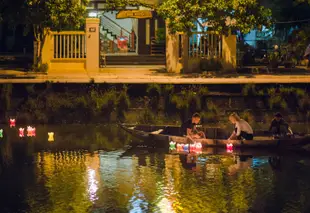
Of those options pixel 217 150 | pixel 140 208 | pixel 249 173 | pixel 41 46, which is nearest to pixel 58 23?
pixel 41 46

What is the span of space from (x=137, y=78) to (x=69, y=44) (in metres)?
5.82

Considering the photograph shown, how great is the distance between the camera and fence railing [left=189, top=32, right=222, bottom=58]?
35969mm

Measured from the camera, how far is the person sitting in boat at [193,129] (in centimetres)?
2391

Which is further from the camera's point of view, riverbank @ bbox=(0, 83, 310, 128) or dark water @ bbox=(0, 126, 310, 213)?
riverbank @ bbox=(0, 83, 310, 128)

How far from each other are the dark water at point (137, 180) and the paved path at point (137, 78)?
5288mm

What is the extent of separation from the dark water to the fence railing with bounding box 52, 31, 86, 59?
10.4m

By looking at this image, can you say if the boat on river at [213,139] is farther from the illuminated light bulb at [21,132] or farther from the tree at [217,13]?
the tree at [217,13]

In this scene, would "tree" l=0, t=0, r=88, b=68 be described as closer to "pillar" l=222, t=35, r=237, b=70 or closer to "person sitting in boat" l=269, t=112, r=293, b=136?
"pillar" l=222, t=35, r=237, b=70

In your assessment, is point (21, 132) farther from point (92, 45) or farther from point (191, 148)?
point (92, 45)

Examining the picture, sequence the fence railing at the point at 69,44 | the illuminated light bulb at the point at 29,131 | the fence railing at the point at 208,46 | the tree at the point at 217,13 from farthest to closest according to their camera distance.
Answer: the fence railing at the point at 208,46
the fence railing at the point at 69,44
the tree at the point at 217,13
the illuminated light bulb at the point at 29,131

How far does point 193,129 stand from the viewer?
79.4 ft

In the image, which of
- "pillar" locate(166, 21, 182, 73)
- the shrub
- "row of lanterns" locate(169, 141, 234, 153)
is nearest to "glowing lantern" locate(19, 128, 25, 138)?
the shrub

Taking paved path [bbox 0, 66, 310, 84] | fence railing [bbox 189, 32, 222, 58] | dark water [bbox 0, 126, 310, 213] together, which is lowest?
dark water [bbox 0, 126, 310, 213]

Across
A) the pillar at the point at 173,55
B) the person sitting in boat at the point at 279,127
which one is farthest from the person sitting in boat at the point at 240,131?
the pillar at the point at 173,55
